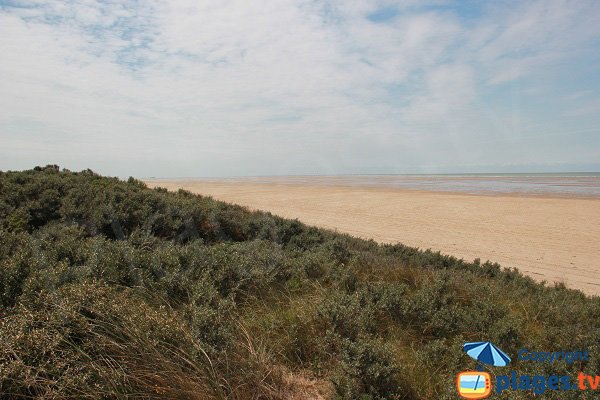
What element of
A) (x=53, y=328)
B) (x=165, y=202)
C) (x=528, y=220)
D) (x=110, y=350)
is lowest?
(x=528, y=220)

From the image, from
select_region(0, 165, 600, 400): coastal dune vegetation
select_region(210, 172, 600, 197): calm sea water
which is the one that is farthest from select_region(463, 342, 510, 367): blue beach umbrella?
select_region(210, 172, 600, 197): calm sea water

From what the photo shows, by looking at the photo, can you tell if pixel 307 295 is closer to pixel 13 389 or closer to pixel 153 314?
pixel 153 314

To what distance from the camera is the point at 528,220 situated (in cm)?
1809

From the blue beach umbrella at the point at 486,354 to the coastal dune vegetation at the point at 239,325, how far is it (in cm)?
9

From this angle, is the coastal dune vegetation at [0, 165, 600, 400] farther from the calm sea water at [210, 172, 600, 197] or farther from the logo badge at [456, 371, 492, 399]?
the calm sea water at [210, 172, 600, 197]

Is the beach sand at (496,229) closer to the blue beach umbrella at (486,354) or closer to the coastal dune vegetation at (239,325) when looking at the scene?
the coastal dune vegetation at (239,325)

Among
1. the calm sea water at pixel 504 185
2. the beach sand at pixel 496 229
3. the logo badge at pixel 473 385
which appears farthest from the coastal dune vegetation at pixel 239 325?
the calm sea water at pixel 504 185

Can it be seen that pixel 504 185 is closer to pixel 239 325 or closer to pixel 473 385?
pixel 473 385

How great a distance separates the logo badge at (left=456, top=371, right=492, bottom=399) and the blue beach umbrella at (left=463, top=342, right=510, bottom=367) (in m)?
0.16

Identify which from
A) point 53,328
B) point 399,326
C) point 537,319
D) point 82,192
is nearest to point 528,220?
point 537,319

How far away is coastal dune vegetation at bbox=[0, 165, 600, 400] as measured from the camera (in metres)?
2.49

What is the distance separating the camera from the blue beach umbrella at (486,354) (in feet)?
9.25

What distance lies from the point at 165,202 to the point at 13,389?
216 inches

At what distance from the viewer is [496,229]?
1602 centimetres
